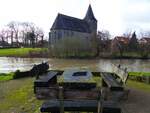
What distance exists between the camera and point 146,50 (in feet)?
188

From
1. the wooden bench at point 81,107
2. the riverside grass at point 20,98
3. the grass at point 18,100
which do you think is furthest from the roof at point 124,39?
the wooden bench at point 81,107

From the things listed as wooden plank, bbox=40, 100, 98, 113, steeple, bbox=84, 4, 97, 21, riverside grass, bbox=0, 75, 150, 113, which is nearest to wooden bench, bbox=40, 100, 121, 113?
wooden plank, bbox=40, 100, 98, 113

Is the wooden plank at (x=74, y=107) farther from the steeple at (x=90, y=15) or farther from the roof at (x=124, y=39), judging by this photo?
the steeple at (x=90, y=15)

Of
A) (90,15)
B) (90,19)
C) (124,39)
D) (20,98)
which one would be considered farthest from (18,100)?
(90,15)

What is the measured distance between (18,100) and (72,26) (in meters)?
78.8

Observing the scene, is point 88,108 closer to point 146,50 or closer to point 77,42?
point 77,42

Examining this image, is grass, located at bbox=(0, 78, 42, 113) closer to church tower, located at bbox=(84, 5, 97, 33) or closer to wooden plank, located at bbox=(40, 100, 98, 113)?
wooden plank, located at bbox=(40, 100, 98, 113)

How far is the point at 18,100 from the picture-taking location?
930 centimetres

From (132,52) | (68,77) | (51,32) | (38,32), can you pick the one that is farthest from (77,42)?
(68,77)

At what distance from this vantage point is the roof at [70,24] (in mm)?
81250

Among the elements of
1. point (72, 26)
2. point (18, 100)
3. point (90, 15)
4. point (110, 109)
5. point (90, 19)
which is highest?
point (90, 15)

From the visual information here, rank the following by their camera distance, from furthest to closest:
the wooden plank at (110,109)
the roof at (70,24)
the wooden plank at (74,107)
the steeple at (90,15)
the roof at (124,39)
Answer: the steeple at (90,15), the roof at (70,24), the roof at (124,39), the wooden plank at (74,107), the wooden plank at (110,109)

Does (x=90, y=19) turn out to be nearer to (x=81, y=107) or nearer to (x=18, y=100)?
(x=18, y=100)

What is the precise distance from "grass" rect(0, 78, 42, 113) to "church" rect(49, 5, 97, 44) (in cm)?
6214
